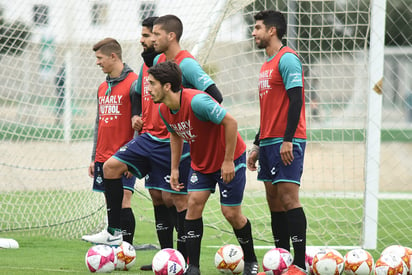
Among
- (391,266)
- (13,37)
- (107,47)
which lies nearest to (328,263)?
(391,266)

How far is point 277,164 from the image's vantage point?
221 inches

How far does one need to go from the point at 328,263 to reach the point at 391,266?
474mm

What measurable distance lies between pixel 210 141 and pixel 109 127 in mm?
1631

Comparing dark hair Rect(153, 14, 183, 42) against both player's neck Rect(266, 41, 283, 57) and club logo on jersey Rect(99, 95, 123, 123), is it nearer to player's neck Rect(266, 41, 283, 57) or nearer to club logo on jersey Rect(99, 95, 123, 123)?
player's neck Rect(266, 41, 283, 57)

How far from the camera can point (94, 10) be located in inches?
349

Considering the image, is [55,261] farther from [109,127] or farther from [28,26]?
[28,26]

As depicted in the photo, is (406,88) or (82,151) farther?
(406,88)

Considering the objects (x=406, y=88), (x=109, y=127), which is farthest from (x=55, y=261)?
(x=406, y=88)

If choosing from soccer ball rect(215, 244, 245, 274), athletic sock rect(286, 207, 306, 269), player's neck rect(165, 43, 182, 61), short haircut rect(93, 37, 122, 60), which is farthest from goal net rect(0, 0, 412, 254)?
athletic sock rect(286, 207, 306, 269)

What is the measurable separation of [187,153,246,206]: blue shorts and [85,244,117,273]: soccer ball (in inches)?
35.1

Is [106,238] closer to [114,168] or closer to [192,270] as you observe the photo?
Answer: [114,168]

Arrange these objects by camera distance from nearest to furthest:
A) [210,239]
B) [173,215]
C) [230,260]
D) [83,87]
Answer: [230,260], [173,215], [210,239], [83,87]

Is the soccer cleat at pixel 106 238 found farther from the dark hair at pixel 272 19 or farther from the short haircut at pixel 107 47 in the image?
the dark hair at pixel 272 19

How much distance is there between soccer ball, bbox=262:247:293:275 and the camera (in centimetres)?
568
